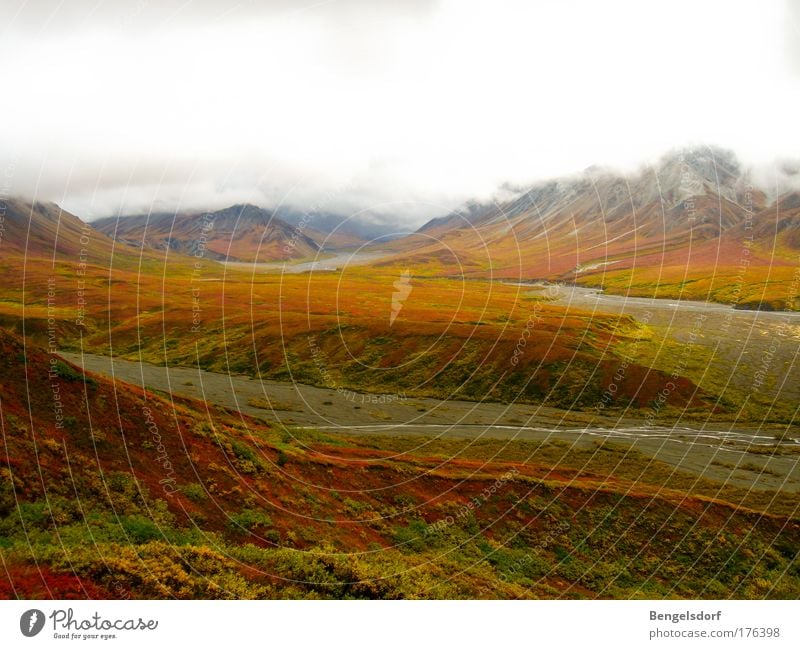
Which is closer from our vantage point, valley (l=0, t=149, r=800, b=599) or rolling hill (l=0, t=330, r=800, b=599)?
rolling hill (l=0, t=330, r=800, b=599)

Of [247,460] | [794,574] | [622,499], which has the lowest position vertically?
[794,574]

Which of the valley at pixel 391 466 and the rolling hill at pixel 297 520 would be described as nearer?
the rolling hill at pixel 297 520

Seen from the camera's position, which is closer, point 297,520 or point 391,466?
point 297,520

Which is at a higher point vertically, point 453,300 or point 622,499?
point 453,300

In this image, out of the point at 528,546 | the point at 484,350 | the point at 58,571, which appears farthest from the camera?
the point at 484,350

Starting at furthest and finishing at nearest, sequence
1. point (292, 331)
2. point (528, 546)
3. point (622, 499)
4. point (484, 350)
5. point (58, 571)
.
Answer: point (292, 331), point (484, 350), point (622, 499), point (528, 546), point (58, 571)

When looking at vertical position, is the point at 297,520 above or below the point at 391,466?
above

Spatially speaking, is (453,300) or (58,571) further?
(453,300)

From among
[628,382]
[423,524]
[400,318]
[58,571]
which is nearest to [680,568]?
[423,524]

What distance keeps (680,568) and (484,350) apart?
6009cm

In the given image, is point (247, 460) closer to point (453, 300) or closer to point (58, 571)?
point (58, 571)

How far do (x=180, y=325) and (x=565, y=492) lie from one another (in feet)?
304

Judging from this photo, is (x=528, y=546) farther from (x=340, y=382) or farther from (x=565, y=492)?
(x=340, y=382)

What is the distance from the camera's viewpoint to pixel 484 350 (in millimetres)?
88125
